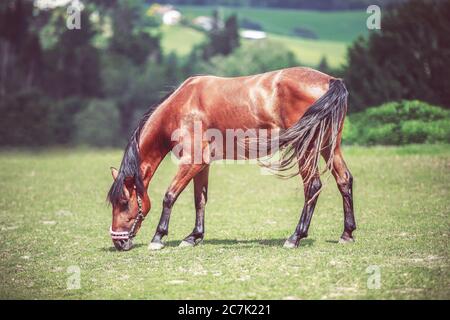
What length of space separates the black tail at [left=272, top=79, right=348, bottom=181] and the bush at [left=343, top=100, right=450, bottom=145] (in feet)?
49.1

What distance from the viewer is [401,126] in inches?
975

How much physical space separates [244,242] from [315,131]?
2.33m

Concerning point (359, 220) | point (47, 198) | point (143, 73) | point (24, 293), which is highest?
point (24, 293)

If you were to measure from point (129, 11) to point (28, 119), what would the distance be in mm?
51551

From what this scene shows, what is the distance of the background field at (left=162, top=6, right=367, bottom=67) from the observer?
95.9 meters

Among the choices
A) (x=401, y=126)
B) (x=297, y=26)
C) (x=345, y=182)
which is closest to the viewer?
(x=345, y=182)

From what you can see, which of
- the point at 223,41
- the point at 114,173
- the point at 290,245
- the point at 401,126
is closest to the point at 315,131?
the point at 290,245

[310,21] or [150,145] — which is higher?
[150,145]

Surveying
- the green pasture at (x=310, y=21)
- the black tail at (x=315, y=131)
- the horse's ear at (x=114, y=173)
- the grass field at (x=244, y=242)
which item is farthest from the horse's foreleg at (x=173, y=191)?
the green pasture at (x=310, y=21)

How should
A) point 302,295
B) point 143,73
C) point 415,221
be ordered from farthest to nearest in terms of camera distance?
point 143,73, point 415,221, point 302,295

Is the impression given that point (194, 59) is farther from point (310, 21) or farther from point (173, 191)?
point (173, 191)
